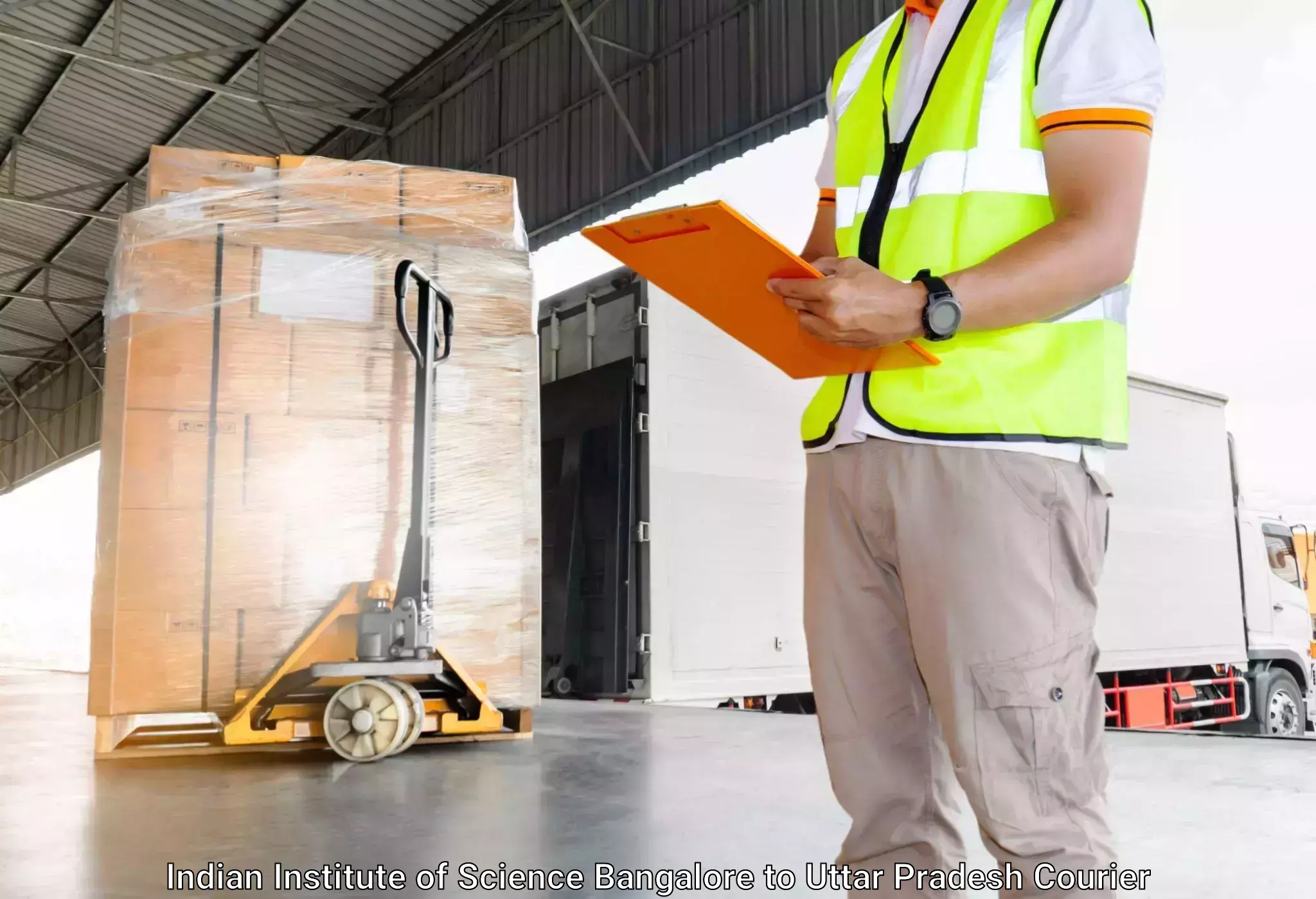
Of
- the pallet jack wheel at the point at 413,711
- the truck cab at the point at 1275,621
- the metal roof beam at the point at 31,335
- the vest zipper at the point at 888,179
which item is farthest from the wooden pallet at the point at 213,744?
the metal roof beam at the point at 31,335

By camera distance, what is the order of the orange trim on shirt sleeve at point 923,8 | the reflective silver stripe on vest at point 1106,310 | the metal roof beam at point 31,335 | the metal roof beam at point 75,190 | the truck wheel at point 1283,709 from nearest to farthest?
1. the reflective silver stripe on vest at point 1106,310
2. the orange trim on shirt sleeve at point 923,8
3. the truck wheel at point 1283,709
4. the metal roof beam at point 75,190
5. the metal roof beam at point 31,335

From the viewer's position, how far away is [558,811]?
260 centimetres

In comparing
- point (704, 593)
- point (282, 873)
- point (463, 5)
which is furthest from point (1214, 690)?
point (463, 5)

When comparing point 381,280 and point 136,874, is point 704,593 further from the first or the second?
point 136,874

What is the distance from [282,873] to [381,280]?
230 cm

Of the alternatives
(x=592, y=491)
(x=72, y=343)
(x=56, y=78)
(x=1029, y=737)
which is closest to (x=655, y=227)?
(x=1029, y=737)

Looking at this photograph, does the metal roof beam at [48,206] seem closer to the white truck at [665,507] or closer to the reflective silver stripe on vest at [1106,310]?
the white truck at [665,507]

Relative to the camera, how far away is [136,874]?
206 cm

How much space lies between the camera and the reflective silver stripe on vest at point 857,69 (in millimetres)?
1382

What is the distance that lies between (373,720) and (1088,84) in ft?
9.84

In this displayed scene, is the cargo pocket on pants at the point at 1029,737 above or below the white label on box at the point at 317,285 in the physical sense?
below

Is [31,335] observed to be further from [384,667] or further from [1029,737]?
[1029,737]

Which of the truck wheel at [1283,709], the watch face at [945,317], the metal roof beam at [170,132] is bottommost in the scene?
the truck wheel at [1283,709]

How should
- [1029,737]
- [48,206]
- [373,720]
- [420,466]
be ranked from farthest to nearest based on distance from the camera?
[48,206], [420,466], [373,720], [1029,737]
